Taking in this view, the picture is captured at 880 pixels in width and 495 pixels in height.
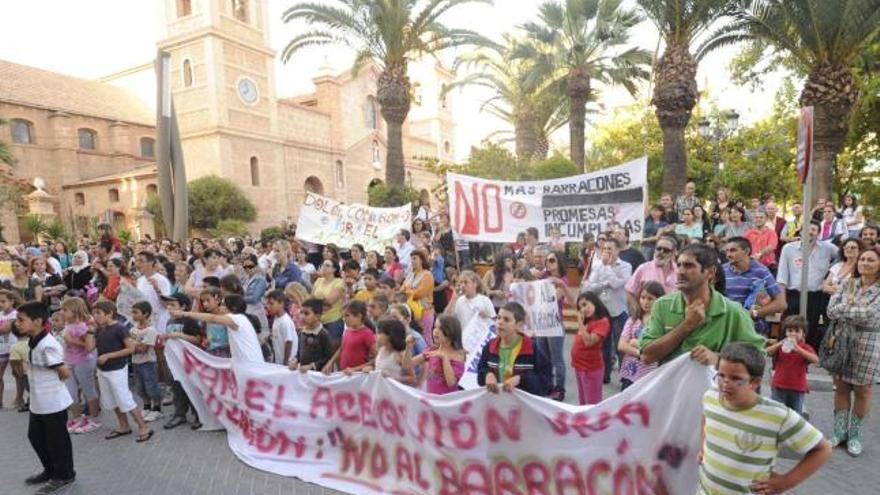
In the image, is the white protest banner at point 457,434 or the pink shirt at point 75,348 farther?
the pink shirt at point 75,348

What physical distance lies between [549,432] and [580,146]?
58.6 feet

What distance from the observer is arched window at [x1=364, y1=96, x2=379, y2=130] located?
47.5 meters

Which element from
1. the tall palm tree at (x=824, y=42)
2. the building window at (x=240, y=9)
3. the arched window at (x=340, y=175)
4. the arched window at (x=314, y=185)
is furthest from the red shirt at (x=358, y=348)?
the arched window at (x=340, y=175)

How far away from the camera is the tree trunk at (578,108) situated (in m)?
19.8

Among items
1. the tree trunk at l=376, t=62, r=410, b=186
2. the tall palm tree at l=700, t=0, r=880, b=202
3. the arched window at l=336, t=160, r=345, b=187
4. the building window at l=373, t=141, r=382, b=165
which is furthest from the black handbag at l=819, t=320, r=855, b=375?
the building window at l=373, t=141, r=382, b=165

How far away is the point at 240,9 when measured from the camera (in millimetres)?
38344

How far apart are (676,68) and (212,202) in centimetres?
2698

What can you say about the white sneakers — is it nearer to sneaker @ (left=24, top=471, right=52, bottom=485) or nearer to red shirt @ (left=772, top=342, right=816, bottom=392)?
sneaker @ (left=24, top=471, right=52, bottom=485)

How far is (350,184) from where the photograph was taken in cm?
4562

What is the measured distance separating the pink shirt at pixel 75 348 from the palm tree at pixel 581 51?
55.6 feet

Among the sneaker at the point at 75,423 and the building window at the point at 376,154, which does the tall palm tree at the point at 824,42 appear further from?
the building window at the point at 376,154

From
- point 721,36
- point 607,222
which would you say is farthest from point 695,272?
point 721,36

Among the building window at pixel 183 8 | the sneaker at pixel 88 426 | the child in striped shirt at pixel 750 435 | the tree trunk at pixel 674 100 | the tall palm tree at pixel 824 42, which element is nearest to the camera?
the child in striped shirt at pixel 750 435

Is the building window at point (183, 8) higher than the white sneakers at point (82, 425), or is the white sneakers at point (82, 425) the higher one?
the building window at point (183, 8)
